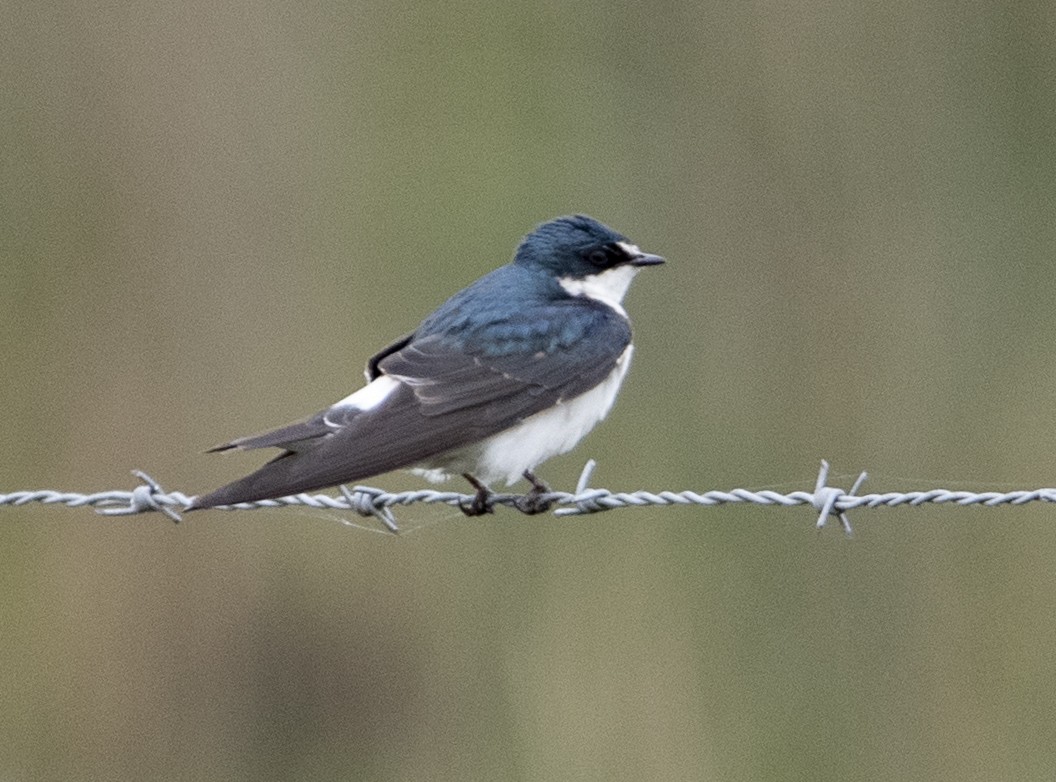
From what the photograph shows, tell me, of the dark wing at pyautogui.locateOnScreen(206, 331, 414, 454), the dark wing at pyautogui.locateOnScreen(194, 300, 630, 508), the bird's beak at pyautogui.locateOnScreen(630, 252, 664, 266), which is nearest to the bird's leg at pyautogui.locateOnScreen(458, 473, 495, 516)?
the dark wing at pyautogui.locateOnScreen(194, 300, 630, 508)

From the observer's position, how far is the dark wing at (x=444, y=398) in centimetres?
316

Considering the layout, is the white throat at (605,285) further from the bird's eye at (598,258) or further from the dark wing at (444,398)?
the dark wing at (444,398)

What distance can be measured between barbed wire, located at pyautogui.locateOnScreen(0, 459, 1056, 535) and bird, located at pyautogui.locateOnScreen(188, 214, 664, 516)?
103mm

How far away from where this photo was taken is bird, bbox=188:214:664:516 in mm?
3295

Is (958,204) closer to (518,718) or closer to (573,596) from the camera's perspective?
(573,596)

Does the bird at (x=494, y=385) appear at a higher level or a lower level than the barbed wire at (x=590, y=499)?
higher

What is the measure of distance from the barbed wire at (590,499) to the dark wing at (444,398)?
0.35 feet

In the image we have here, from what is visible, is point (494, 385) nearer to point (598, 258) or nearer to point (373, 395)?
point (373, 395)

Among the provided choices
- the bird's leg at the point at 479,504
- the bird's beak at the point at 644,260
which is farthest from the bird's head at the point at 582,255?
the bird's leg at the point at 479,504

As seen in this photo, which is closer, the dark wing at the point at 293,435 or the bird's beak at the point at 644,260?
the dark wing at the point at 293,435

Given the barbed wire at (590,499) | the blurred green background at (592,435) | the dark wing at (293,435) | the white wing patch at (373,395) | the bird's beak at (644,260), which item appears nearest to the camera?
the barbed wire at (590,499)

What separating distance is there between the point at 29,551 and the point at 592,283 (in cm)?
169

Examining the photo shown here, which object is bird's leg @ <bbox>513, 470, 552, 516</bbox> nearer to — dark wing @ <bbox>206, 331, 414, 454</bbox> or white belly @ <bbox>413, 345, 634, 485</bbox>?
white belly @ <bbox>413, 345, 634, 485</bbox>

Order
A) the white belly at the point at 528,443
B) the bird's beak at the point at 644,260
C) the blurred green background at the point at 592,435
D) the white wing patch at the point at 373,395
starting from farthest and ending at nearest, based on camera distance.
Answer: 1. the blurred green background at the point at 592,435
2. the bird's beak at the point at 644,260
3. the white belly at the point at 528,443
4. the white wing patch at the point at 373,395
